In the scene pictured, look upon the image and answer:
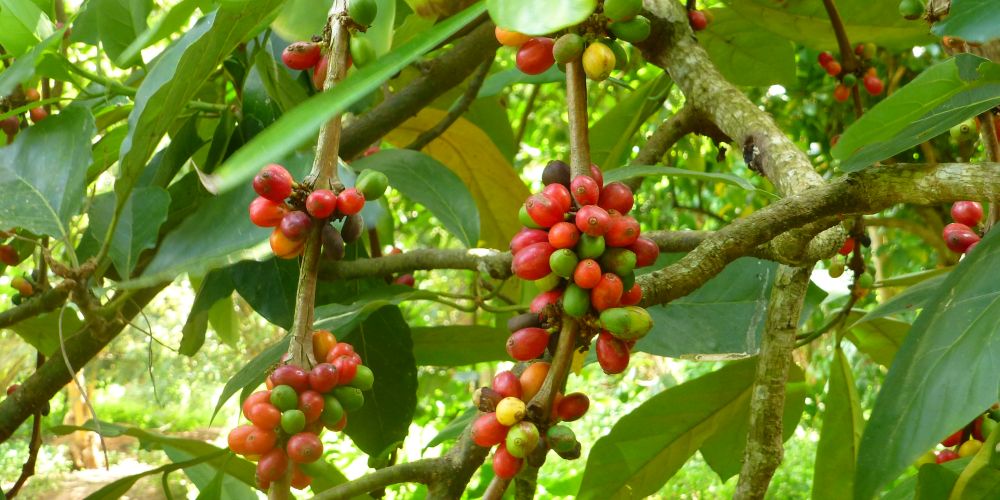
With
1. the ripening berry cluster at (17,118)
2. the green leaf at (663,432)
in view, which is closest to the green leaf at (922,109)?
the green leaf at (663,432)

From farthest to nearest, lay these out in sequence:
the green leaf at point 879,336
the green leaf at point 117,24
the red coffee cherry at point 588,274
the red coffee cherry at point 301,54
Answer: the green leaf at point 879,336, the green leaf at point 117,24, the red coffee cherry at point 301,54, the red coffee cherry at point 588,274

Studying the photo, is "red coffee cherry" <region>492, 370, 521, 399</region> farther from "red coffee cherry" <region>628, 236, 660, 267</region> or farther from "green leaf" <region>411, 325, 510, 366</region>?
"green leaf" <region>411, 325, 510, 366</region>

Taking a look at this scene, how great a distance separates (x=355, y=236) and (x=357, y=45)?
11cm

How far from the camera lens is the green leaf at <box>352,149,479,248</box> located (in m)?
0.80

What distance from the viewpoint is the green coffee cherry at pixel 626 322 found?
355 millimetres

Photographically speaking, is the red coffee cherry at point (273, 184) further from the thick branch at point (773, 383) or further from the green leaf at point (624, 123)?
the green leaf at point (624, 123)

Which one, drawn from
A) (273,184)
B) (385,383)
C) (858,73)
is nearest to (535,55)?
Result: (273,184)

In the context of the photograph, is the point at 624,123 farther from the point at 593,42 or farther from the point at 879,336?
the point at 593,42

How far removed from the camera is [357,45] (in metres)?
0.44

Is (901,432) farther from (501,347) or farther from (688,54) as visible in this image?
(501,347)

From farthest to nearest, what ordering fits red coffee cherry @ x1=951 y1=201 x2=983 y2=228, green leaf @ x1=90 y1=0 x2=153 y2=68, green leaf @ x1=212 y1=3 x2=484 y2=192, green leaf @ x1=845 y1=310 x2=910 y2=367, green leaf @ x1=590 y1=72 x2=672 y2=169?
green leaf @ x1=590 y1=72 x2=672 y2=169
green leaf @ x1=845 y1=310 x2=910 y2=367
green leaf @ x1=90 y1=0 x2=153 y2=68
red coffee cherry @ x1=951 y1=201 x2=983 y2=228
green leaf @ x1=212 y1=3 x2=484 y2=192

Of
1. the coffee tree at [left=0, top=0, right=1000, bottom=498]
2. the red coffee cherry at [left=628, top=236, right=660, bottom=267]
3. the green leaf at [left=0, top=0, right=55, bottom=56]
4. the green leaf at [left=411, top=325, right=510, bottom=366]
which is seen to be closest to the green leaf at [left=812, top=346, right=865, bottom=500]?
the coffee tree at [left=0, top=0, right=1000, bottom=498]


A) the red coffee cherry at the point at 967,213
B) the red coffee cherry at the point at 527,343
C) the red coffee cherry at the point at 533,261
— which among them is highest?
the red coffee cherry at the point at 967,213

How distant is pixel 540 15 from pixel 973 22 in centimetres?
21
